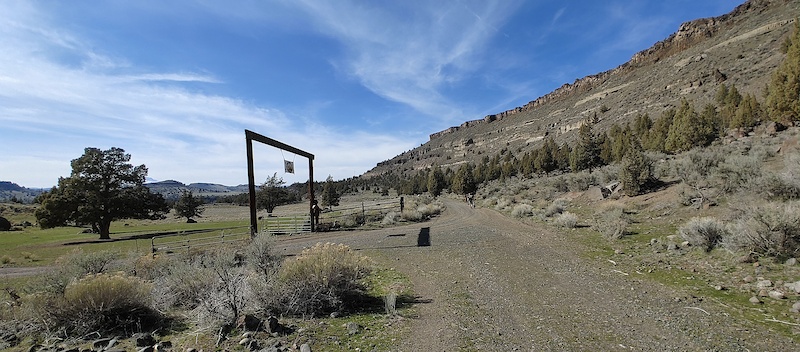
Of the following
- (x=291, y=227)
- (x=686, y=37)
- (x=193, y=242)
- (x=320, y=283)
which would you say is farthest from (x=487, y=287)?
(x=686, y=37)

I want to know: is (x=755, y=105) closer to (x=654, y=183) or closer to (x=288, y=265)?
(x=654, y=183)

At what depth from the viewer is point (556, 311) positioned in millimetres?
5809

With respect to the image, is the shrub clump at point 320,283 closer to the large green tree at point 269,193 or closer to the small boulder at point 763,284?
the small boulder at point 763,284

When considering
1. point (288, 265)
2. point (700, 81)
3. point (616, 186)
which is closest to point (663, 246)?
point (288, 265)

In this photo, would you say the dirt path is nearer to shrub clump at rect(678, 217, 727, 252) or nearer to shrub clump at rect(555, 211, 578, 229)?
shrub clump at rect(678, 217, 727, 252)

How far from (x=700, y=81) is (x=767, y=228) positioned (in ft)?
252

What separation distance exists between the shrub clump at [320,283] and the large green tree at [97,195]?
1163 inches

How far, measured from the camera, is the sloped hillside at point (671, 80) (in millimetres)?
58625

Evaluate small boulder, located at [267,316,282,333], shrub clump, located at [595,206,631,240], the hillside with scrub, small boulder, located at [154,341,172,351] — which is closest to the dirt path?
the hillside with scrub

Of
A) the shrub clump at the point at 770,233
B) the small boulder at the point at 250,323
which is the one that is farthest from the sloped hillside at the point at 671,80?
the small boulder at the point at 250,323

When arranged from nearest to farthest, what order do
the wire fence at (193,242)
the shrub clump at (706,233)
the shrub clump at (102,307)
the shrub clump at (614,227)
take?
the shrub clump at (102,307)
the shrub clump at (706,233)
the shrub clump at (614,227)
the wire fence at (193,242)

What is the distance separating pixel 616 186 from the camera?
67.6 ft

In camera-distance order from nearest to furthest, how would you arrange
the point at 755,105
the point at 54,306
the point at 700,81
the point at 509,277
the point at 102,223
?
the point at 54,306 < the point at 509,277 < the point at 102,223 < the point at 755,105 < the point at 700,81

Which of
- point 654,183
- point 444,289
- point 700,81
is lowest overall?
point 444,289
